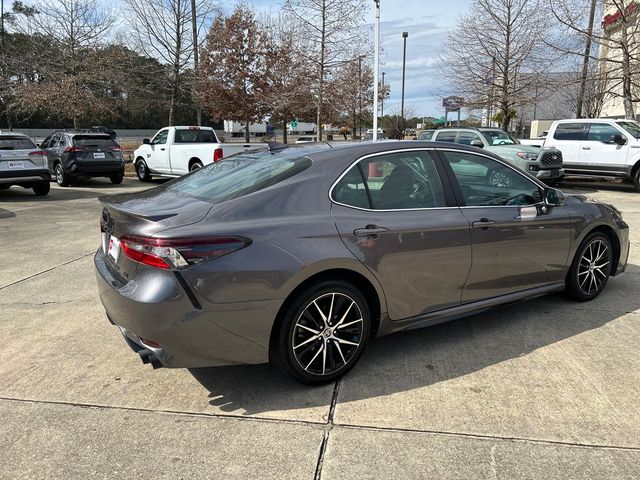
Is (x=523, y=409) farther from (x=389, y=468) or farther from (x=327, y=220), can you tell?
(x=327, y=220)

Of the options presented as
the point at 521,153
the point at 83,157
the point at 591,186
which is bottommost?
the point at 591,186

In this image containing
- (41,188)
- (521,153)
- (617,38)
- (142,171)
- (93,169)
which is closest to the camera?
(41,188)

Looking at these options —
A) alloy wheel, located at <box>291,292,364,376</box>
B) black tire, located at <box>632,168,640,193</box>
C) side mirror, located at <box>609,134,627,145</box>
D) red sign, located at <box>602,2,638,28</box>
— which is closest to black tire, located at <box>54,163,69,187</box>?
alloy wheel, located at <box>291,292,364,376</box>

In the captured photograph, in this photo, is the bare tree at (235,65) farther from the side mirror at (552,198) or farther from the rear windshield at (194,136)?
the side mirror at (552,198)

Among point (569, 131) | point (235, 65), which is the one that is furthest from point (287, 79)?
point (569, 131)

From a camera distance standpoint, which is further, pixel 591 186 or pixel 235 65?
pixel 235 65

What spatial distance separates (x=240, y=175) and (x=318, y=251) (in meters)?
0.92

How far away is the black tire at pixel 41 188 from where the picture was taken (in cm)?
1308

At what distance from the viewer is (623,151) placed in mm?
13953

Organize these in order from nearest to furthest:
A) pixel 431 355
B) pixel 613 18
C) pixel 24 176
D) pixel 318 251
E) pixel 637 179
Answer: pixel 318 251
pixel 431 355
pixel 24 176
pixel 637 179
pixel 613 18

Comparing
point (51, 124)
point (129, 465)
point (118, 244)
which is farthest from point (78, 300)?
point (51, 124)

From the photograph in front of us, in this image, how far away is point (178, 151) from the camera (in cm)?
1533

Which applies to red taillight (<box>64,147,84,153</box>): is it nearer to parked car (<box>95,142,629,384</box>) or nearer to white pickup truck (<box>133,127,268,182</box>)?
white pickup truck (<box>133,127,268,182</box>)

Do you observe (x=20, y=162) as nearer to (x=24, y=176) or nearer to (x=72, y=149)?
(x=24, y=176)
